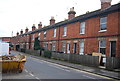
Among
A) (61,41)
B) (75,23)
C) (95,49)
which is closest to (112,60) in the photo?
(95,49)

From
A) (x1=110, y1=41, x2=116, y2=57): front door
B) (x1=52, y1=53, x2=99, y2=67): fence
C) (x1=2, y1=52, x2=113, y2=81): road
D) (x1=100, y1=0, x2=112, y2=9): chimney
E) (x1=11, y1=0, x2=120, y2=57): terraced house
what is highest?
(x1=100, y1=0, x2=112, y2=9): chimney

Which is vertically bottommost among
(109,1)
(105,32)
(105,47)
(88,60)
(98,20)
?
(88,60)

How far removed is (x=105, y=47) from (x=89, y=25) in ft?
15.2

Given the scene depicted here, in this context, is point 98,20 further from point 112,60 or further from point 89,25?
point 112,60

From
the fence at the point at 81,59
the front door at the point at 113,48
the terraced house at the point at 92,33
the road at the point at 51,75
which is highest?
the terraced house at the point at 92,33

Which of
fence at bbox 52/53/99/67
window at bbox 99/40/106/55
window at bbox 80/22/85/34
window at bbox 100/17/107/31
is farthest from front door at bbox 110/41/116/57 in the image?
window at bbox 80/22/85/34

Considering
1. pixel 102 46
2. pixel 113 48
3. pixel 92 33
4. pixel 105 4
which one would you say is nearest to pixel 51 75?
pixel 113 48

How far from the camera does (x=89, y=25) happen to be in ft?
77.6

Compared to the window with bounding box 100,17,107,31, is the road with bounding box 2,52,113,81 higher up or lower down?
lower down

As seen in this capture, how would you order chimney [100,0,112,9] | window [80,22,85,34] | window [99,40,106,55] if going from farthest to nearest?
window [80,22,85,34] < chimney [100,0,112,9] < window [99,40,106,55]

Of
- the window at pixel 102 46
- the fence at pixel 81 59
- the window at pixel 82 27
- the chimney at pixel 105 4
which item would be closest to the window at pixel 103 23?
the window at pixel 102 46

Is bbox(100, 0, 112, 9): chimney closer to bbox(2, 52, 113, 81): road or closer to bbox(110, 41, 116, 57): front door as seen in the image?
bbox(110, 41, 116, 57): front door

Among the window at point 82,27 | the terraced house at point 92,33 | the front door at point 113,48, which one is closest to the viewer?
the front door at point 113,48

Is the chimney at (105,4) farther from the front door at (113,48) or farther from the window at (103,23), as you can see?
the front door at (113,48)
